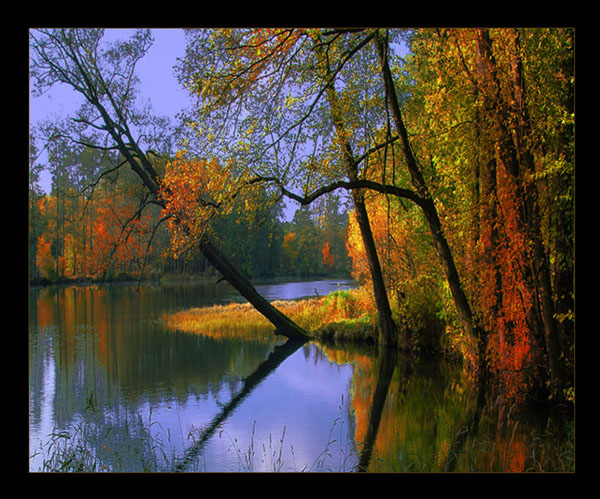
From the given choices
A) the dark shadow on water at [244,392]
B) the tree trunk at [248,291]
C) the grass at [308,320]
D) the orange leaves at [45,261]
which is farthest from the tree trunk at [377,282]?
the orange leaves at [45,261]

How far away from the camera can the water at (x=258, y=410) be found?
7.05 meters

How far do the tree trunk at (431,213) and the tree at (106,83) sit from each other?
21.6 ft

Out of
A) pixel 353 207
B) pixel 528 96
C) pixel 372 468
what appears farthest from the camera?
pixel 353 207

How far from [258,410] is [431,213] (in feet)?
13.8

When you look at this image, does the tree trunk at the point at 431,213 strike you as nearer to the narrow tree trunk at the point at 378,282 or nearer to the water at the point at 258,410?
the water at the point at 258,410

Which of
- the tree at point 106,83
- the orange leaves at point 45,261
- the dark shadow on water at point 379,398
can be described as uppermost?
the tree at point 106,83

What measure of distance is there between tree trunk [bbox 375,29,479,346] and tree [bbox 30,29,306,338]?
6.59 meters

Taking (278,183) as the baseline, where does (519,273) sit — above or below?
below

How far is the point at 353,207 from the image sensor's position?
44.6 feet
